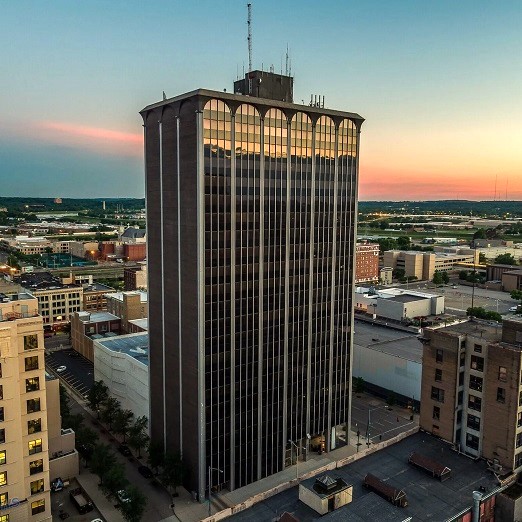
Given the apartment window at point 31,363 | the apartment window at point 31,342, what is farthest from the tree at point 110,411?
the apartment window at point 31,342

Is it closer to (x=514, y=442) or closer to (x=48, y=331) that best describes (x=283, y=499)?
(x=514, y=442)

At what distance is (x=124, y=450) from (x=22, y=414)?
33.1 metres

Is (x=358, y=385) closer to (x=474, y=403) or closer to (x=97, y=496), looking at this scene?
(x=474, y=403)

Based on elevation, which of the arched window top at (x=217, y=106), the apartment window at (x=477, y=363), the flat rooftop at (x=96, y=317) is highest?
the arched window top at (x=217, y=106)

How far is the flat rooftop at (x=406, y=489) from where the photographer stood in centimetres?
5412

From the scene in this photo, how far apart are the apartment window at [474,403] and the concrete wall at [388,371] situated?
1364 inches

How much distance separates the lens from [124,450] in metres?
89.8

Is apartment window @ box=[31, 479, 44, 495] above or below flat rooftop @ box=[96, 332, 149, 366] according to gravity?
below

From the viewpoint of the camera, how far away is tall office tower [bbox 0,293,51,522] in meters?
58.4

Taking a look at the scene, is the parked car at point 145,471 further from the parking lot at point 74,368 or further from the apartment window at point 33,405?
the parking lot at point 74,368

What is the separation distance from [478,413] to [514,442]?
5997 millimetres

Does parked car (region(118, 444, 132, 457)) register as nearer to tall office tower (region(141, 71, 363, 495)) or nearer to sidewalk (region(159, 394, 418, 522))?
tall office tower (region(141, 71, 363, 495))

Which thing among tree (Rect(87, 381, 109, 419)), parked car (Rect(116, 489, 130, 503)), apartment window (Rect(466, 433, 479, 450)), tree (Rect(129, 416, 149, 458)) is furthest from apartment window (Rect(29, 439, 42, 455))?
apartment window (Rect(466, 433, 479, 450))

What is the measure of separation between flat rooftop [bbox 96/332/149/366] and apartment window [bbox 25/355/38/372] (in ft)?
119
